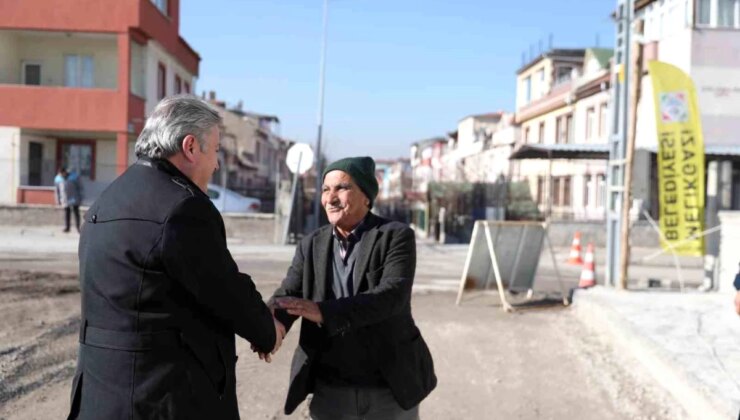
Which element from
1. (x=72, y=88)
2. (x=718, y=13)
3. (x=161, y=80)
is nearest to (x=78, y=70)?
(x=72, y=88)

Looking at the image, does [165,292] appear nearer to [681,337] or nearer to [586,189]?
→ [681,337]

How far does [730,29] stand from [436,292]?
19391 mm

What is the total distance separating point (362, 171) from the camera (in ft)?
10.4

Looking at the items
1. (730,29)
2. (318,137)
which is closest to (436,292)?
(318,137)

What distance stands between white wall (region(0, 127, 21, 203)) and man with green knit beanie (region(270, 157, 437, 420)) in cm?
2371

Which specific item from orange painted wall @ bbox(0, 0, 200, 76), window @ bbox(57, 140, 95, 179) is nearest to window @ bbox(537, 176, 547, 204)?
orange painted wall @ bbox(0, 0, 200, 76)

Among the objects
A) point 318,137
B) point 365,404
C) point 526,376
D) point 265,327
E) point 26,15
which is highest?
point 26,15

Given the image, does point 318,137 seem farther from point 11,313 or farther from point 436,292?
point 11,313

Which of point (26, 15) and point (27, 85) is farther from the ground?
point (26, 15)

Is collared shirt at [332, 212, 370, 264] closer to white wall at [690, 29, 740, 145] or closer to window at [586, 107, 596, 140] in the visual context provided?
white wall at [690, 29, 740, 145]

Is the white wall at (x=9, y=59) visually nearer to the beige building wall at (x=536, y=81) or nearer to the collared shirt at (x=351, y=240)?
the collared shirt at (x=351, y=240)

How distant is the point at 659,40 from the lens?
27094 mm

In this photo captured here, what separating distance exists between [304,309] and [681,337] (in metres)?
6.00

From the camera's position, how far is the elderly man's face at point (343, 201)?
314 cm
